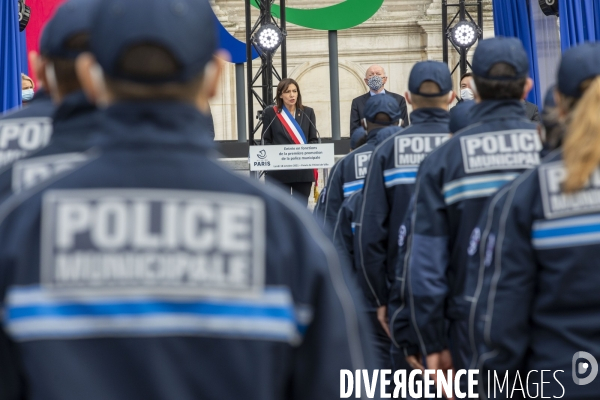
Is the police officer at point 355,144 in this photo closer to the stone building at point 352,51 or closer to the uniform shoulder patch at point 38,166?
the uniform shoulder patch at point 38,166

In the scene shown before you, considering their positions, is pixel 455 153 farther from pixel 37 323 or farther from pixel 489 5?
pixel 489 5

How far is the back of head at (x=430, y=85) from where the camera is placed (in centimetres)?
503

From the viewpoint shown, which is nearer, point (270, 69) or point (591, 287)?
point (591, 287)

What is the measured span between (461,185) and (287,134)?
9.30 m

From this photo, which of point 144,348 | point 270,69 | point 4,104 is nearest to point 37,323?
point 144,348

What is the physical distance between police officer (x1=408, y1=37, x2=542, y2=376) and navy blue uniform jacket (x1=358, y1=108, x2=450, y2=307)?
1.06m

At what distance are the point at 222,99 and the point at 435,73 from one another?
17.2m

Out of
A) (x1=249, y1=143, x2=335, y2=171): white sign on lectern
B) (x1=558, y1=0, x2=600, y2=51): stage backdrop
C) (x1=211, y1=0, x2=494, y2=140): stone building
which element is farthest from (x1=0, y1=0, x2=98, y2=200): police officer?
(x1=211, y1=0, x2=494, y2=140): stone building

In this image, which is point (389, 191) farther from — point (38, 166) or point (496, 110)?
point (38, 166)

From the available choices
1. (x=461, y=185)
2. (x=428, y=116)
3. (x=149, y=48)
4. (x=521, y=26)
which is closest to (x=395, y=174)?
(x=428, y=116)

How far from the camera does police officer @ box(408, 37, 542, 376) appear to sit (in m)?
3.99

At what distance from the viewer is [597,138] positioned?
9.37 feet

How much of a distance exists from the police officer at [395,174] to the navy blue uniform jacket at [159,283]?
3.05 m

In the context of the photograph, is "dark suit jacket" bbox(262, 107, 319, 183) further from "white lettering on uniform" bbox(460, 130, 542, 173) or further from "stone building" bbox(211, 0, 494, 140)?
"white lettering on uniform" bbox(460, 130, 542, 173)
